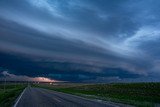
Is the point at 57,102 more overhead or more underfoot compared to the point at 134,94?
more underfoot

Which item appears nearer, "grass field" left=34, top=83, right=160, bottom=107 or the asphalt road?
the asphalt road

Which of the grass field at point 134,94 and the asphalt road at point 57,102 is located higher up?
the grass field at point 134,94

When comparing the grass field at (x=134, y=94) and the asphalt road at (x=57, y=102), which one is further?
the grass field at (x=134, y=94)

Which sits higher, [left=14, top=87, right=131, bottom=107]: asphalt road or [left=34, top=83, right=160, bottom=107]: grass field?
[left=34, top=83, right=160, bottom=107]: grass field

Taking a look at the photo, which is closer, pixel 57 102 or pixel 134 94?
pixel 57 102
